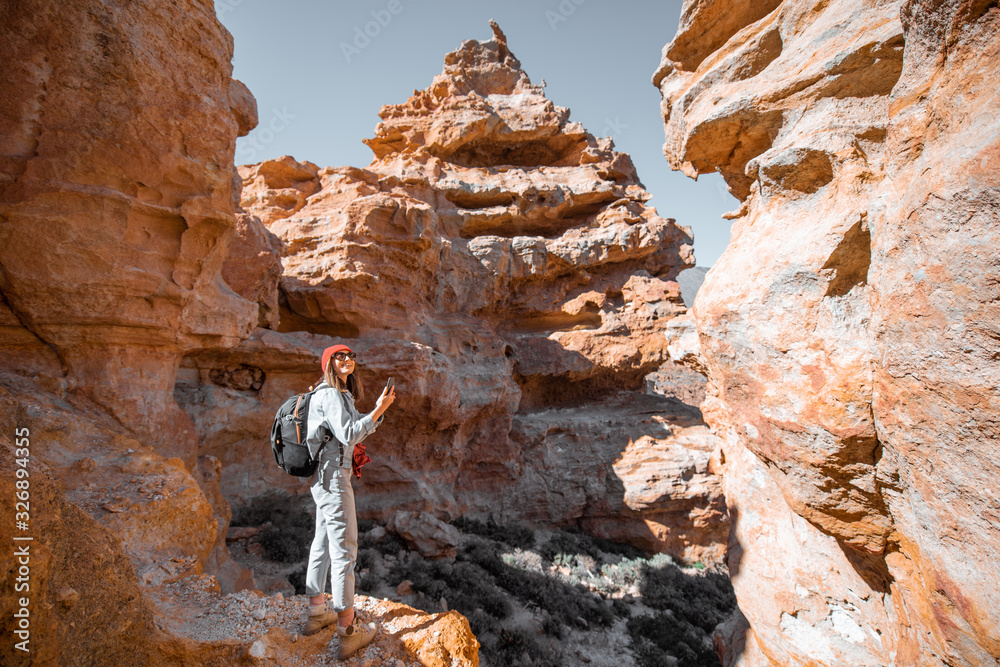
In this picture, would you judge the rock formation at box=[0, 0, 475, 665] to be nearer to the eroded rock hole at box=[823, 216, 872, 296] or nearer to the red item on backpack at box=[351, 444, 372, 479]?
the red item on backpack at box=[351, 444, 372, 479]

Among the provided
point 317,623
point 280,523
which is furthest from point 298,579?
point 317,623

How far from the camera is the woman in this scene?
279 centimetres

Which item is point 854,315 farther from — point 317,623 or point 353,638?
point 317,623

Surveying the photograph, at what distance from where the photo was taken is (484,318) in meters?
13.3

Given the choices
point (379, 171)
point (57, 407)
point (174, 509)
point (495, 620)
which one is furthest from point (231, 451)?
point (379, 171)

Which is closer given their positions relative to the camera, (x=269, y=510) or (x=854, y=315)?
(x=854, y=315)

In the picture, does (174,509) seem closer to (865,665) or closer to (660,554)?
(865,665)

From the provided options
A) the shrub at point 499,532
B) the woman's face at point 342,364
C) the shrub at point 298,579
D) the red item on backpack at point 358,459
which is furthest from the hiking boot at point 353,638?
the shrub at point 499,532

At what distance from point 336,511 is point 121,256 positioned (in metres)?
3.57

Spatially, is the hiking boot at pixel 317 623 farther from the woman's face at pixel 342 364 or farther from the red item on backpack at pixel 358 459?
the woman's face at pixel 342 364

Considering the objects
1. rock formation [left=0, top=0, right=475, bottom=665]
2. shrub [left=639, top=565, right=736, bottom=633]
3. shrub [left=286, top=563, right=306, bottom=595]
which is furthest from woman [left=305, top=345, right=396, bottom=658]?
shrub [left=639, top=565, right=736, bottom=633]

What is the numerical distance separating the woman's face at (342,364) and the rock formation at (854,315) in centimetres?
355

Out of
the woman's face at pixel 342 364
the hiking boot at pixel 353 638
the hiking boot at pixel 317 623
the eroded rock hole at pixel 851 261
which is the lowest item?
the hiking boot at pixel 353 638

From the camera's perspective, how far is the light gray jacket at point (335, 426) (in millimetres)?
2770
